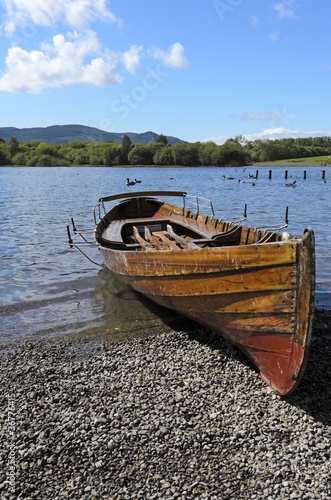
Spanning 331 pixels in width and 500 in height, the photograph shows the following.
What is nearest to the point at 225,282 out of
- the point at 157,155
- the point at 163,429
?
the point at 163,429

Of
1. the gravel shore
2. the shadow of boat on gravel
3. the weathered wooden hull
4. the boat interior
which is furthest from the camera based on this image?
the boat interior

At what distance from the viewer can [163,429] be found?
498 centimetres

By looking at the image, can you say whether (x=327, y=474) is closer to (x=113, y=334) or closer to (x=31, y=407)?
(x=31, y=407)

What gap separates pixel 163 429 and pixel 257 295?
241cm

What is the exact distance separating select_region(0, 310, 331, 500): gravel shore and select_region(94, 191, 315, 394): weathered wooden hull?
60 centimetres

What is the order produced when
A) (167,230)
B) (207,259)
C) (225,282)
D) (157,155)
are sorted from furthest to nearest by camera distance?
(157,155) → (167,230) → (207,259) → (225,282)

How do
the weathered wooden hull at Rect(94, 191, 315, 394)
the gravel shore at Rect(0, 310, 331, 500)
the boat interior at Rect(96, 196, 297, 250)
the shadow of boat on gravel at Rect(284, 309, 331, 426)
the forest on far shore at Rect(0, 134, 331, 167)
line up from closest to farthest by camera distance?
1. the gravel shore at Rect(0, 310, 331, 500)
2. the weathered wooden hull at Rect(94, 191, 315, 394)
3. the shadow of boat on gravel at Rect(284, 309, 331, 426)
4. the boat interior at Rect(96, 196, 297, 250)
5. the forest on far shore at Rect(0, 134, 331, 167)

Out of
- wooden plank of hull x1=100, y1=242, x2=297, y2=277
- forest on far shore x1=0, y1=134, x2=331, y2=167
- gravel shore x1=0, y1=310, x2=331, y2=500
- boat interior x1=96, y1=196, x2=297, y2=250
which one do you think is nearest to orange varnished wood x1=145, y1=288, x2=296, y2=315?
wooden plank of hull x1=100, y1=242, x2=297, y2=277

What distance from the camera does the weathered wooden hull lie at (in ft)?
17.0

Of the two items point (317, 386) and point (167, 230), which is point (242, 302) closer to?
point (317, 386)

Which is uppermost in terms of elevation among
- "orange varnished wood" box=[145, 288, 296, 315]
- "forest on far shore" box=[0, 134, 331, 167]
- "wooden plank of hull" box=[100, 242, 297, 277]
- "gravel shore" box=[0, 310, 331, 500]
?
"forest on far shore" box=[0, 134, 331, 167]

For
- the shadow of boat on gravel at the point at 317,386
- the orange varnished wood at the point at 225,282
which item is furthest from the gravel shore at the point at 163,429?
the orange varnished wood at the point at 225,282

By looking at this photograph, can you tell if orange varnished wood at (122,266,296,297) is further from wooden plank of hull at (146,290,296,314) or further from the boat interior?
the boat interior

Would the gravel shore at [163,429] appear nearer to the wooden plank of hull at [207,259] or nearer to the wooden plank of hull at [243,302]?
the wooden plank of hull at [243,302]
